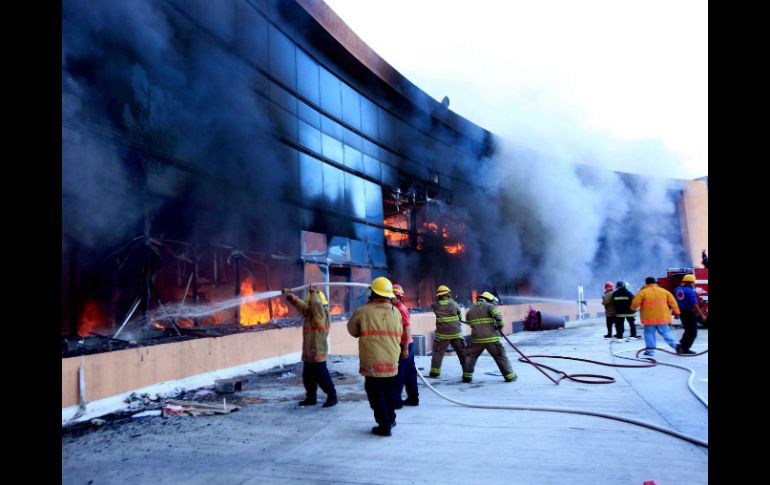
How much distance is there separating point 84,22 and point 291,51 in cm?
609

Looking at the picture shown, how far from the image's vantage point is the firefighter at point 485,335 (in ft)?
20.7

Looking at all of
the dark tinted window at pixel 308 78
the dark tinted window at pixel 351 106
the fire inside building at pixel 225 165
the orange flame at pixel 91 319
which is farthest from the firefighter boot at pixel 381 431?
the dark tinted window at pixel 351 106

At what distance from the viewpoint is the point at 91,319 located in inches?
277

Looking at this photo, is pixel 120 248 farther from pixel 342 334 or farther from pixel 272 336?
pixel 342 334

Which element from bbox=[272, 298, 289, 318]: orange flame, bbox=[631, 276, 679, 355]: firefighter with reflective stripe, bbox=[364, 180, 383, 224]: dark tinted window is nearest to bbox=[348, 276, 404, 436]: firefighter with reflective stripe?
bbox=[631, 276, 679, 355]: firefighter with reflective stripe

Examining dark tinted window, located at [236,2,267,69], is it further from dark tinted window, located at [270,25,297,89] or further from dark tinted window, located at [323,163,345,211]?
dark tinted window, located at [323,163,345,211]

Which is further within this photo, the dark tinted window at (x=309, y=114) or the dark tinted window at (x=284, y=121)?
the dark tinted window at (x=309, y=114)

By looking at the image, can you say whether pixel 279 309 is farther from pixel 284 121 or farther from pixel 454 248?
pixel 454 248

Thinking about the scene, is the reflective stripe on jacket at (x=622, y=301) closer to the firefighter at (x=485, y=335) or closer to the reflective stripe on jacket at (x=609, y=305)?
the reflective stripe on jacket at (x=609, y=305)

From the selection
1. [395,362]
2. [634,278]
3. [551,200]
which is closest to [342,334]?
[395,362]

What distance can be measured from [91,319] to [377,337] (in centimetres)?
532

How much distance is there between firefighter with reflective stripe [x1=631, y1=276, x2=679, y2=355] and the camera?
823 cm

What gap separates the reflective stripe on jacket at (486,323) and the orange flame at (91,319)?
5655 millimetres
